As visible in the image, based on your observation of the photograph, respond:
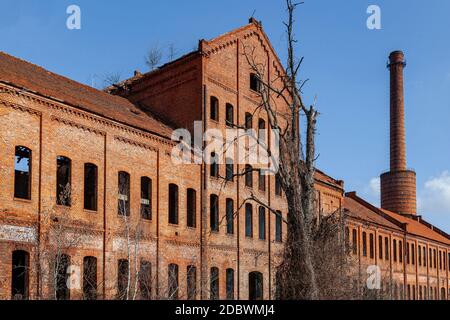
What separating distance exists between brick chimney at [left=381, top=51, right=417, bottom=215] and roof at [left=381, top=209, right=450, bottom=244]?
6.06 ft

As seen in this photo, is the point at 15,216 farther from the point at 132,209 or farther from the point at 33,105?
the point at 132,209

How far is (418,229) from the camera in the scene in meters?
52.5

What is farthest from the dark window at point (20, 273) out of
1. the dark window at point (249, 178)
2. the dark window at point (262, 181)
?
the dark window at point (262, 181)

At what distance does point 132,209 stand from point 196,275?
449 centimetres

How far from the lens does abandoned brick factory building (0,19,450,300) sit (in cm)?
1823

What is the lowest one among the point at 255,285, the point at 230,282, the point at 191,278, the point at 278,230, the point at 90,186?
the point at 255,285

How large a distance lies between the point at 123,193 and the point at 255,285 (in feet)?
31.1

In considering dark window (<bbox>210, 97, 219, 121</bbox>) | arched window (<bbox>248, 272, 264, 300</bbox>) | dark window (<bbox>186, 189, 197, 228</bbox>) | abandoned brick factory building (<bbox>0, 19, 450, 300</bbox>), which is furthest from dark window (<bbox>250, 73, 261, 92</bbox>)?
arched window (<bbox>248, 272, 264, 300</bbox>)

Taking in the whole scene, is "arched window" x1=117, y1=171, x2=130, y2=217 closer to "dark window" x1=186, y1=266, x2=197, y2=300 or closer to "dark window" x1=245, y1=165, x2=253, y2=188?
"dark window" x1=186, y1=266, x2=197, y2=300

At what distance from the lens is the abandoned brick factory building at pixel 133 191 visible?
718 inches

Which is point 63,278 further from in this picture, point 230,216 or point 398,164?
point 398,164

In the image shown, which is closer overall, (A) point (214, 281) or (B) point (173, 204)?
(B) point (173, 204)

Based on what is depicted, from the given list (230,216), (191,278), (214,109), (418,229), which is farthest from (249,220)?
(418,229)

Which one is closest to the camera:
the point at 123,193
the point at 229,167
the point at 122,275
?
the point at 122,275
